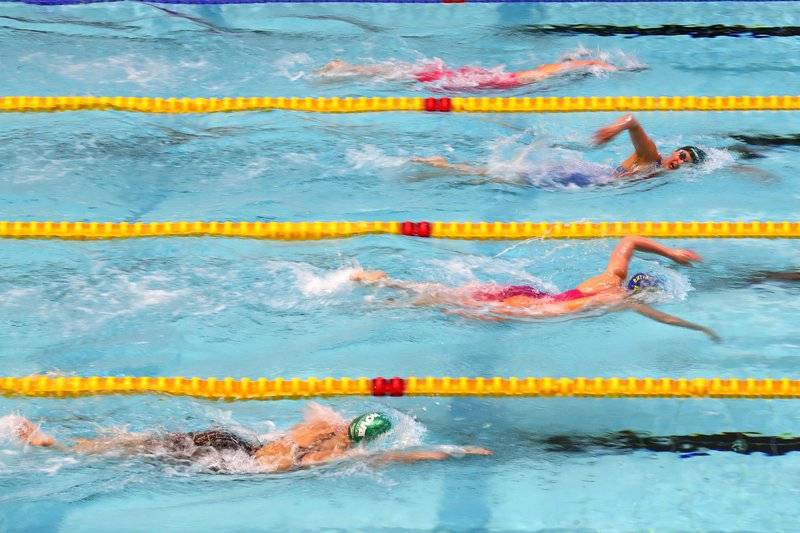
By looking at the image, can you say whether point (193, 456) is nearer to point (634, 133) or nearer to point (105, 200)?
point (105, 200)

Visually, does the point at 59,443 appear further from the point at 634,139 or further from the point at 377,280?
the point at 634,139

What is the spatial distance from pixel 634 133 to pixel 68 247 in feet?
8.79

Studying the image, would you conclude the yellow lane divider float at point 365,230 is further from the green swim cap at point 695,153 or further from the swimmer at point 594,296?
the green swim cap at point 695,153

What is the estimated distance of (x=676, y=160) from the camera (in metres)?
5.86

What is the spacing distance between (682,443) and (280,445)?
1.51 metres

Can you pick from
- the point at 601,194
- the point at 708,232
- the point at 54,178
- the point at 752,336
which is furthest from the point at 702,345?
the point at 54,178

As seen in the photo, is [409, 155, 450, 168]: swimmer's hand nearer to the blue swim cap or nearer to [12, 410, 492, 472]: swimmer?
the blue swim cap

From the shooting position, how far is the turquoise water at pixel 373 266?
4301 millimetres

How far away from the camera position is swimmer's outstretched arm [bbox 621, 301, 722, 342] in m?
5.03

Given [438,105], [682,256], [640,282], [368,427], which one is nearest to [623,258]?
[640,282]

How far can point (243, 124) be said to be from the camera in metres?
6.20

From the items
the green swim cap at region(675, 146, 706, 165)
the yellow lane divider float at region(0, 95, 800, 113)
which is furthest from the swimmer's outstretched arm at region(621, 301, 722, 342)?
the yellow lane divider float at region(0, 95, 800, 113)

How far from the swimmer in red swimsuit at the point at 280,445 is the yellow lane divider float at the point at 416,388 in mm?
212

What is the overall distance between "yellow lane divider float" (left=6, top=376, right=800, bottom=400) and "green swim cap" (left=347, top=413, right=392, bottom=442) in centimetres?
34
